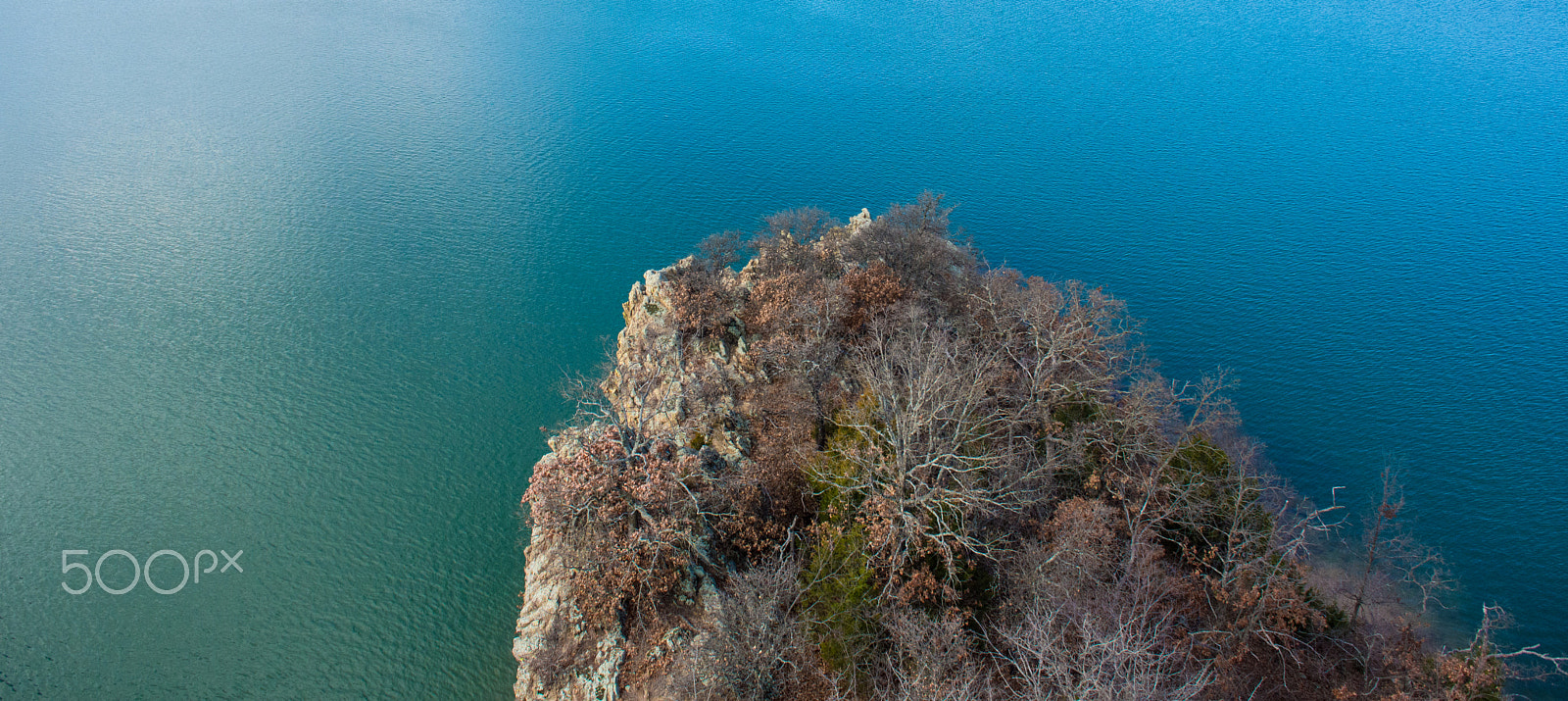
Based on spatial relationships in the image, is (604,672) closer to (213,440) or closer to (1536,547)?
(213,440)

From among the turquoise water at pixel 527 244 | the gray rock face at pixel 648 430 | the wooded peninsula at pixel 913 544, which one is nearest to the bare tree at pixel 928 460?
the wooded peninsula at pixel 913 544

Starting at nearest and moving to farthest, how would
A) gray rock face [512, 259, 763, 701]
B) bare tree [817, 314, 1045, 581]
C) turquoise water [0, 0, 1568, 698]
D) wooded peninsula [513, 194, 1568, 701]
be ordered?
wooded peninsula [513, 194, 1568, 701]
bare tree [817, 314, 1045, 581]
gray rock face [512, 259, 763, 701]
turquoise water [0, 0, 1568, 698]

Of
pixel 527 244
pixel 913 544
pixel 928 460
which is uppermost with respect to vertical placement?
pixel 527 244

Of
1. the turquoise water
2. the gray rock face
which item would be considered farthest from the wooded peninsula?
the turquoise water

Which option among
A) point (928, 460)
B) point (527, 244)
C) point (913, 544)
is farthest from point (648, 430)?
point (527, 244)

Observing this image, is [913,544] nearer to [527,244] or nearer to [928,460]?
[928,460]

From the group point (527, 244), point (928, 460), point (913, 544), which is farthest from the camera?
point (527, 244)

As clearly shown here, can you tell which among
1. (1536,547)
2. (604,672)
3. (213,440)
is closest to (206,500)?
(213,440)

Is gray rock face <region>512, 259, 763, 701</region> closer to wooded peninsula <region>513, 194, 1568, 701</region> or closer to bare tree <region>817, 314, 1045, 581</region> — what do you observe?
wooded peninsula <region>513, 194, 1568, 701</region>

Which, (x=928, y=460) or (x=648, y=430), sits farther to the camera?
(x=648, y=430)
